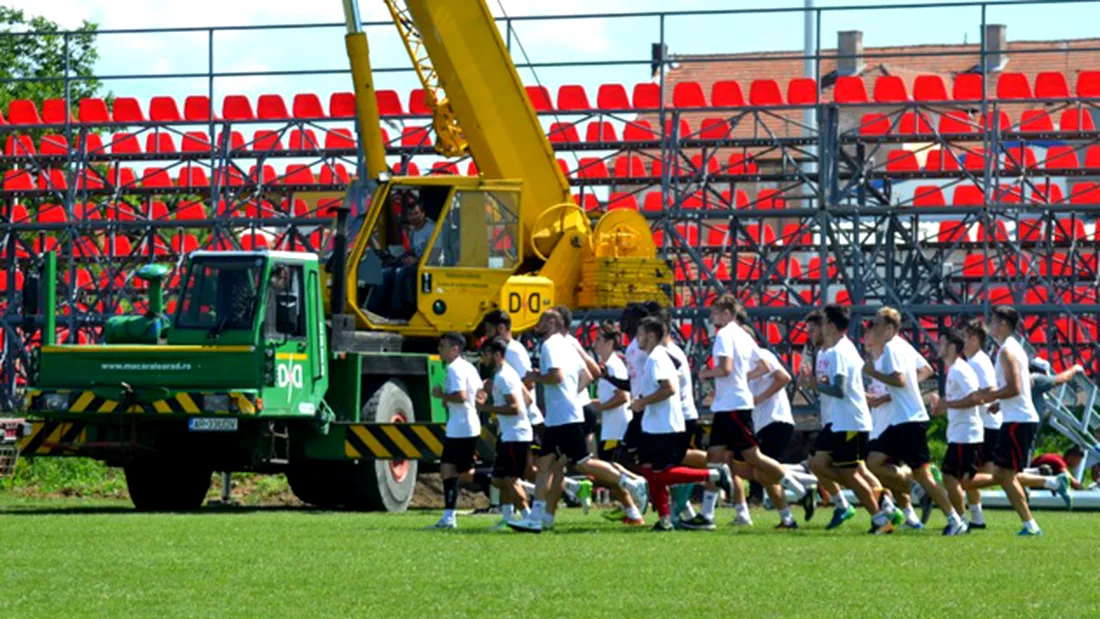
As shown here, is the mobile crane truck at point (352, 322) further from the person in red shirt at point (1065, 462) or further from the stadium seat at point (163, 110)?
the stadium seat at point (163, 110)

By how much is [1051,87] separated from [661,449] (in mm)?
16731

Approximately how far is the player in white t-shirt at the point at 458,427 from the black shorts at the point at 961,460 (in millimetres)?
3393

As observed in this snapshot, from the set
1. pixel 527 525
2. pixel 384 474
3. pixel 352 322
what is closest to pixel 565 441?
pixel 527 525

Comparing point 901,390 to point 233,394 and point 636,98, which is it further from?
point 636,98

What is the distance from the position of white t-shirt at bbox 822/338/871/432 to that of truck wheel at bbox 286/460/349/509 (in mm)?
5689

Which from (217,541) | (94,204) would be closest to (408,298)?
(217,541)

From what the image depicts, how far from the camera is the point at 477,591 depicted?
11758 mm

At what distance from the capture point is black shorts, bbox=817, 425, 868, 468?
16734mm

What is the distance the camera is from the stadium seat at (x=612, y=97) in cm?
3281

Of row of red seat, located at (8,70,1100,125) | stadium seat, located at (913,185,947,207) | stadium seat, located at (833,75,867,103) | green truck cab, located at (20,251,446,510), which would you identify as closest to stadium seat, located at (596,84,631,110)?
row of red seat, located at (8,70,1100,125)

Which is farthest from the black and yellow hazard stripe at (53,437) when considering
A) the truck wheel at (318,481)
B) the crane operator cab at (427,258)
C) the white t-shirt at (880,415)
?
the white t-shirt at (880,415)

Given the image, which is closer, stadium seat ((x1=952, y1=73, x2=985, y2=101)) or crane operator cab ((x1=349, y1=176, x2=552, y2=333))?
crane operator cab ((x1=349, y1=176, x2=552, y2=333))

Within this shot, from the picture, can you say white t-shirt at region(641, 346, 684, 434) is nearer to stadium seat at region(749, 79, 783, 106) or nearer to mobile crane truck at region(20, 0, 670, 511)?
mobile crane truck at region(20, 0, 670, 511)

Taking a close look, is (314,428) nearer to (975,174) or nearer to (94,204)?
(975,174)
